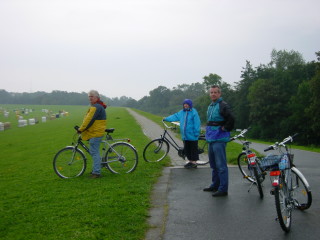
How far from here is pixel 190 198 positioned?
6.32m

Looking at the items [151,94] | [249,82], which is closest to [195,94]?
[151,94]

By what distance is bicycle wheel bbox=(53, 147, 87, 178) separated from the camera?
26.7 ft

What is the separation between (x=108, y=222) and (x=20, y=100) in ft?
565

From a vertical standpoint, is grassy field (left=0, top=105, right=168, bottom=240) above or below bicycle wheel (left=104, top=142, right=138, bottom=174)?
below

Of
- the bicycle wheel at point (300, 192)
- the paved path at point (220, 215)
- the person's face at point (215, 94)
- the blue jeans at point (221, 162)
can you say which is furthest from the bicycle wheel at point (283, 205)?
the person's face at point (215, 94)

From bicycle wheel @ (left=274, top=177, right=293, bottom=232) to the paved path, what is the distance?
152 millimetres

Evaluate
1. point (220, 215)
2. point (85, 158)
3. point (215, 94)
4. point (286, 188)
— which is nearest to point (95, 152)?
point (85, 158)

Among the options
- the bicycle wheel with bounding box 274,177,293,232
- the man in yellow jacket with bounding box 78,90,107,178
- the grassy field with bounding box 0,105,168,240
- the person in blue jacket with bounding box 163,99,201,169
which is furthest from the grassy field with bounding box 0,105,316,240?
the bicycle wheel with bounding box 274,177,293,232

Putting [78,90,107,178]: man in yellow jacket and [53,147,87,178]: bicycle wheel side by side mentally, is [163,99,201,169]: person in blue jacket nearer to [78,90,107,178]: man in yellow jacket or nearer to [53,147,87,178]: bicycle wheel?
[78,90,107,178]: man in yellow jacket

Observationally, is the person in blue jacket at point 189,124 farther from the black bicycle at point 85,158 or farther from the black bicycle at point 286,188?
the black bicycle at point 286,188

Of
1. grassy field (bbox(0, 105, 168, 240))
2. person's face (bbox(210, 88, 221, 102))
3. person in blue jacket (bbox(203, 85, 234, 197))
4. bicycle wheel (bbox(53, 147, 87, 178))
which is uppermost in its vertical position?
person's face (bbox(210, 88, 221, 102))

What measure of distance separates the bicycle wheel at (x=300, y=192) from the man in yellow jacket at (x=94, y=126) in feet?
14.7

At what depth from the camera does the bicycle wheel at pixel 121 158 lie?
8281 mm

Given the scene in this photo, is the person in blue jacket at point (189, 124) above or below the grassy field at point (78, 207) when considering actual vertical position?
above
